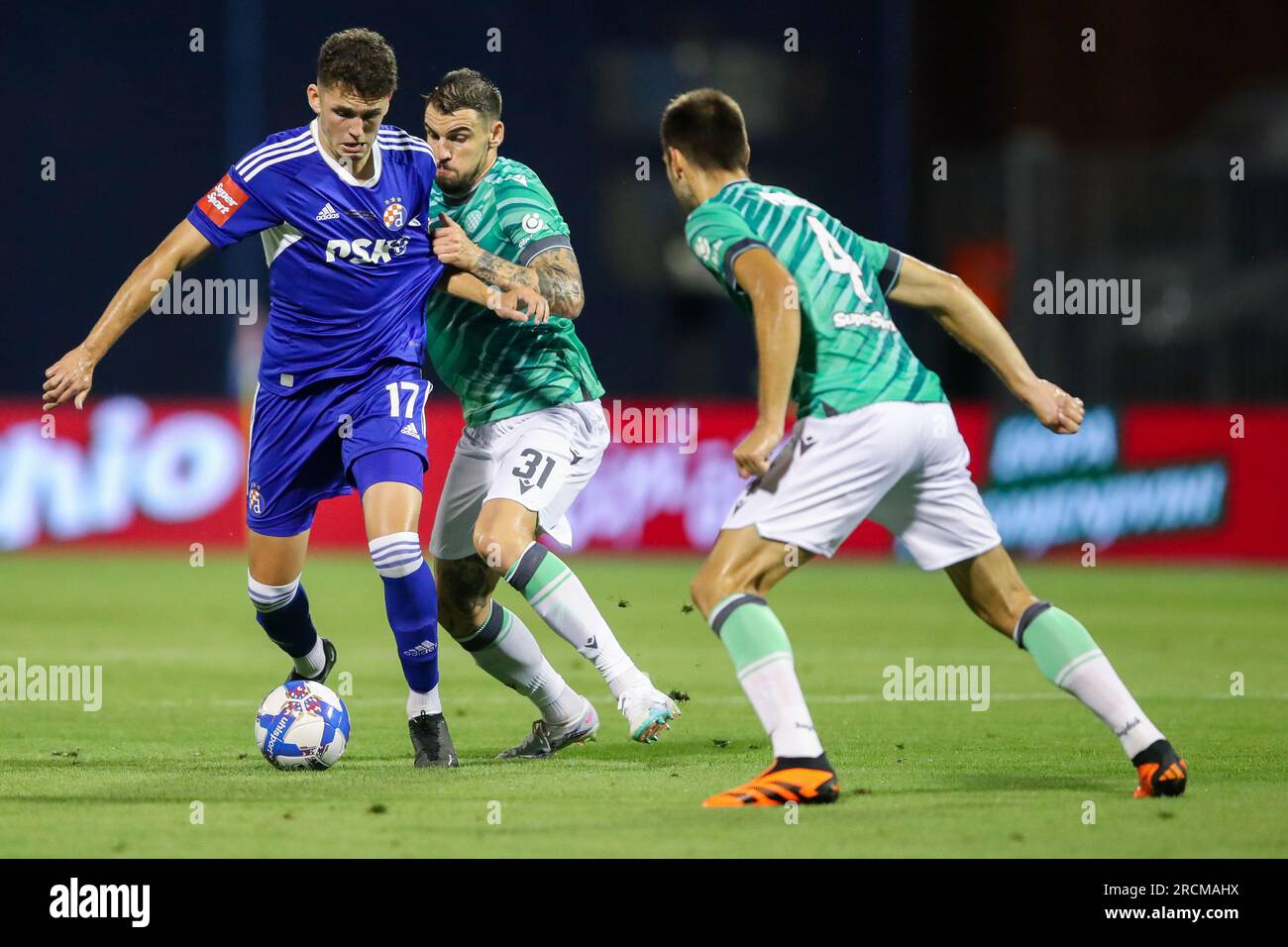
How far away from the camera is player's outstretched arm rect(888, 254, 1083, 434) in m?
6.46

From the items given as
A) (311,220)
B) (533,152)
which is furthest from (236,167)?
(533,152)

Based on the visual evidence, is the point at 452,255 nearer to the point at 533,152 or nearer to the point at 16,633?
the point at 16,633

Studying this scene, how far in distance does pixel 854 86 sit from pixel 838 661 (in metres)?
17.0

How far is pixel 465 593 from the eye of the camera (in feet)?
24.9

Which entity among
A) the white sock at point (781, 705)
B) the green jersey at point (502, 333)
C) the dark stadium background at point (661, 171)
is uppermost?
the dark stadium background at point (661, 171)

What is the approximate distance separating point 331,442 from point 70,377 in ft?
3.40

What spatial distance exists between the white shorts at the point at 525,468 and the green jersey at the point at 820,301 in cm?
142

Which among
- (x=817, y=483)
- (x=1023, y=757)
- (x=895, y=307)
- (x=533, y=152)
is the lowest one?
(x=1023, y=757)

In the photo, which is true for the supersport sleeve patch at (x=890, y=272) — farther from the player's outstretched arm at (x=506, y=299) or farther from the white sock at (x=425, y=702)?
the white sock at (x=425, y=702)

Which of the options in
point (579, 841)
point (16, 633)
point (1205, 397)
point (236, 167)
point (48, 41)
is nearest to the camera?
point (579, 841)

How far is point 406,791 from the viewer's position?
21.0ft

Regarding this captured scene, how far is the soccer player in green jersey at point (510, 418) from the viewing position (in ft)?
23.9

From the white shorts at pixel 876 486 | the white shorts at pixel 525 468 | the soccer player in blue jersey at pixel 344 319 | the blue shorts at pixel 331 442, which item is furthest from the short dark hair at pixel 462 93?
the white shorts at pixel 876 486

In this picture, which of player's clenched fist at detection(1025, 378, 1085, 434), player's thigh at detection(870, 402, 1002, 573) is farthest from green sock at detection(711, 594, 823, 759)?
player's clenched fist at detection(1025, 378, 1085, 434)
